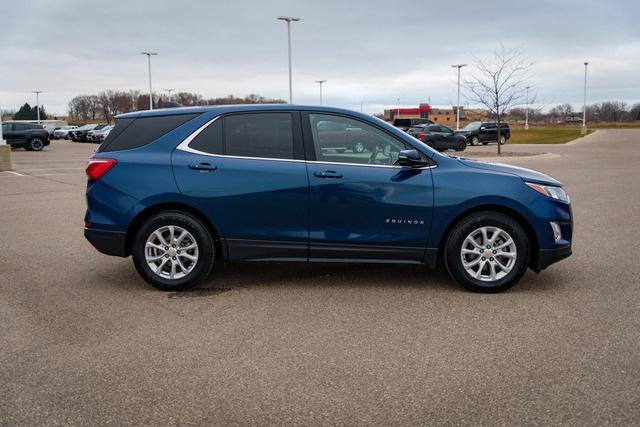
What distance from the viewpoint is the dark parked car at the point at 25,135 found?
36.9 meters

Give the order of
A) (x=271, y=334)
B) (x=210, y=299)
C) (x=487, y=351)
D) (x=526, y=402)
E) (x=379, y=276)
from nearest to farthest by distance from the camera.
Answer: (x=526, y=402), (x=487, y=351), (x=271, y=334), (x=210, y=299), (x=379, y=276)

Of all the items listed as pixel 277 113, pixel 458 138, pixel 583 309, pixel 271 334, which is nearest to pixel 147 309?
→ pixel 271 334

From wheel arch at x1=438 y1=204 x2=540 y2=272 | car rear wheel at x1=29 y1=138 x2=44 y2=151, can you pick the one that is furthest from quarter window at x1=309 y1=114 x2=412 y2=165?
car rear wheel at x1=29 y1=138 x2=44 y2=151

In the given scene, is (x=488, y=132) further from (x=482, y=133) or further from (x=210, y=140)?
(x=210, y=140)

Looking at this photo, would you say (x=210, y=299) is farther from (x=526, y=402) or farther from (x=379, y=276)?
(x=526, y=402)

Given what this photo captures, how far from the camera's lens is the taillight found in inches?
232

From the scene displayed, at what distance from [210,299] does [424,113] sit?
7847cm

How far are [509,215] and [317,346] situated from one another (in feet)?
8.05

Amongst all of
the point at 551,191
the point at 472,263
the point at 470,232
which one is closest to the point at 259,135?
the point at 470,232

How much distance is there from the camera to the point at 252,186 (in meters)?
5.75

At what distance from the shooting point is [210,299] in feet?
18.6

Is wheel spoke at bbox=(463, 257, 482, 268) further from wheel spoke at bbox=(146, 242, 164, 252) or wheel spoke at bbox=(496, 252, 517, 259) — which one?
wheel spoke at bbox=(146, 242, 164, 252)

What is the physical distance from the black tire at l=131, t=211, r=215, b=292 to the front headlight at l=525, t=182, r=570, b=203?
3029 millimetres

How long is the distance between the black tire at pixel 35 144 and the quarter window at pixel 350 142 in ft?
118
